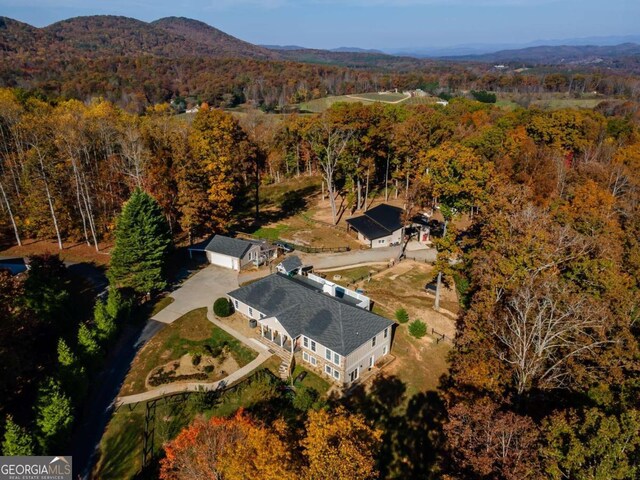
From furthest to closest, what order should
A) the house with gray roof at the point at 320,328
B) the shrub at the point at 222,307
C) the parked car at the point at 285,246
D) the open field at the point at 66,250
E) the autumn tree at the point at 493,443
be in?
the parked car at the point at 285,246 < the open field at the point at 66,250 < the shrub at the point at 222,307 < the house with gray roof at the point at 320,328 < the autumn tree at the point at 493,443

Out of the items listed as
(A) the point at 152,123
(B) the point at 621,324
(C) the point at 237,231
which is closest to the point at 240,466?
(B) the point at 621,324

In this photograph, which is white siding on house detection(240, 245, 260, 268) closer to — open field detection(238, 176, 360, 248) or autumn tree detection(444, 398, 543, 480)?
open field detection(238, 176, 360, 248)

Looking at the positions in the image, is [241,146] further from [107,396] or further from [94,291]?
[107,396]

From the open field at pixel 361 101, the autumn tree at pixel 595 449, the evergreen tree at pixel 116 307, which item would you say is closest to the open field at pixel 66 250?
the evergreen tree at pixel 116 307

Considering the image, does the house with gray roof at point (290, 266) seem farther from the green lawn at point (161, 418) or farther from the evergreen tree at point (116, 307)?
the evergreen tree at point (116, 307)

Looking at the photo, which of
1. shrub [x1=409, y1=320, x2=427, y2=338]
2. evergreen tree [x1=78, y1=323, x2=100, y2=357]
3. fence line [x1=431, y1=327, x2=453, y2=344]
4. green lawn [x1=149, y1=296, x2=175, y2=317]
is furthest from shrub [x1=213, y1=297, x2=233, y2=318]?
fence line [x1=431, y1=327, x2=453, y2=344]

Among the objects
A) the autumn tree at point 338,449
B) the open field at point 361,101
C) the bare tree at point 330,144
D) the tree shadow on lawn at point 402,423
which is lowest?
the tree shadow on lawn at point 402,423
